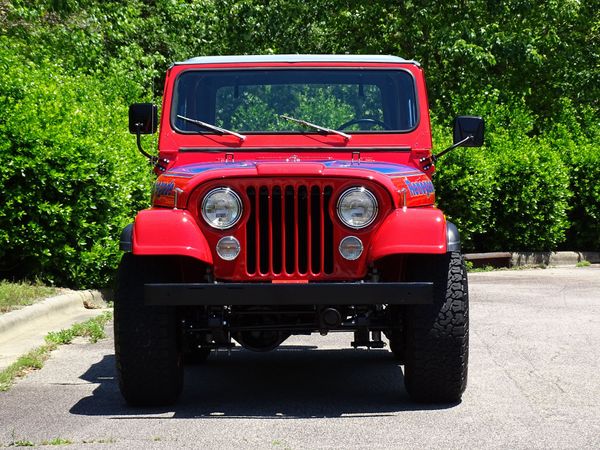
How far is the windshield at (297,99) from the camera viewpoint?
866 cm

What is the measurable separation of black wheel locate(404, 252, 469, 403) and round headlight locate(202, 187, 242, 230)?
1122mm

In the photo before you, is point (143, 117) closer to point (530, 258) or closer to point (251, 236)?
point (251, 236)

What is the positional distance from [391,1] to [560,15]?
3.17 m

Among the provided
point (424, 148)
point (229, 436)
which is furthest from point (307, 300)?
point (424, 148)

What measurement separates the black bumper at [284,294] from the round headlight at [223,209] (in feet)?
1.43

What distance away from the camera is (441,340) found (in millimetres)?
7230

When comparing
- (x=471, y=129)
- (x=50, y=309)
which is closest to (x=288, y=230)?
(x=471, y=129)

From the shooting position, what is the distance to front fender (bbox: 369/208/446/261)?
7.11 metres

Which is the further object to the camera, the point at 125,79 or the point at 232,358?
the point at 125,79

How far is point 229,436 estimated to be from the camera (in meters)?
6.57

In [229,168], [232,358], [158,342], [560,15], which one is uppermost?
[560,15]

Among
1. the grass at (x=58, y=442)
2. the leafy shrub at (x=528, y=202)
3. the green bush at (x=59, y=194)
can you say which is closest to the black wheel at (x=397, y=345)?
the grass at (x=58, y=442)

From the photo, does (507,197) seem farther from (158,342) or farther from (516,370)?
(158,342)

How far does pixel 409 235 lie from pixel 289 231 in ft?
2.26
